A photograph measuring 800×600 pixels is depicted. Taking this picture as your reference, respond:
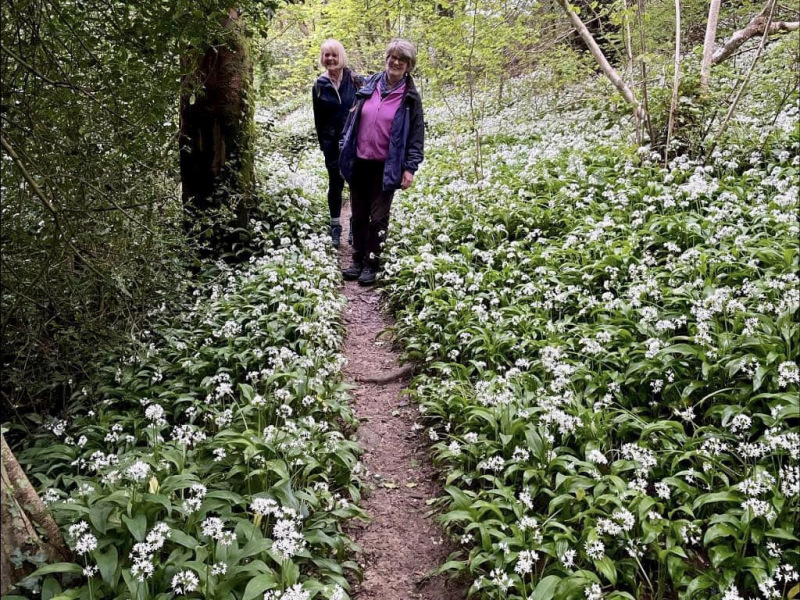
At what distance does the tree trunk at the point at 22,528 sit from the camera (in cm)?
244

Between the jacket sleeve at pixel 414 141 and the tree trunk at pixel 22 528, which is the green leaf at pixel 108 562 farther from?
the jacket sleeve at pixel 414 141

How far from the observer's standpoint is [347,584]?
3.05 metres

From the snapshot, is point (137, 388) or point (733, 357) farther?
point (137, 388)

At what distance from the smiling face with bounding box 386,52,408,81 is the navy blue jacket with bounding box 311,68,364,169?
3.60ft

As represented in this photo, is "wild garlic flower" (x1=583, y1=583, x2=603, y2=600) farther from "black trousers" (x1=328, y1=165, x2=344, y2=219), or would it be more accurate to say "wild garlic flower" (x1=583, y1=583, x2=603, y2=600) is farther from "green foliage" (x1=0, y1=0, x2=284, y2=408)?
"black trousers" (x1=328, y1=165, x2=344, y2=219)

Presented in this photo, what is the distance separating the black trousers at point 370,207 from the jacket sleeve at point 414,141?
339 mm

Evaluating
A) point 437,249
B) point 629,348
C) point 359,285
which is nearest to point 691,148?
point 437,249

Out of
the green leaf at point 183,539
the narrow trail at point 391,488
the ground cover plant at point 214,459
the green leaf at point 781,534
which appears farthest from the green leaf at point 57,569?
the green leaf at point 781,534

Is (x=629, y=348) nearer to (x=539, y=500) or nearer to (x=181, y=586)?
(x=539, y=500)

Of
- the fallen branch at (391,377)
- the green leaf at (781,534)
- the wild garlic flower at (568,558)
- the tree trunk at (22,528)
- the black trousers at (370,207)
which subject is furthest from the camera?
the black trousers at (370,207)

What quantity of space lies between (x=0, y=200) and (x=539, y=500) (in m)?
3.85

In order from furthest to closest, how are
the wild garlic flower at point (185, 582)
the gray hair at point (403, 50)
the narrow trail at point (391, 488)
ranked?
1. the gray hair at point (403, 50)
2. the narrow trail at point (391, 488)
3. the wild garlic flower at point (185, 582)

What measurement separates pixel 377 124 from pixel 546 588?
5.13m

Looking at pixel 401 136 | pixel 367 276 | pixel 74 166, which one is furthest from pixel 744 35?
pixel 74 166
